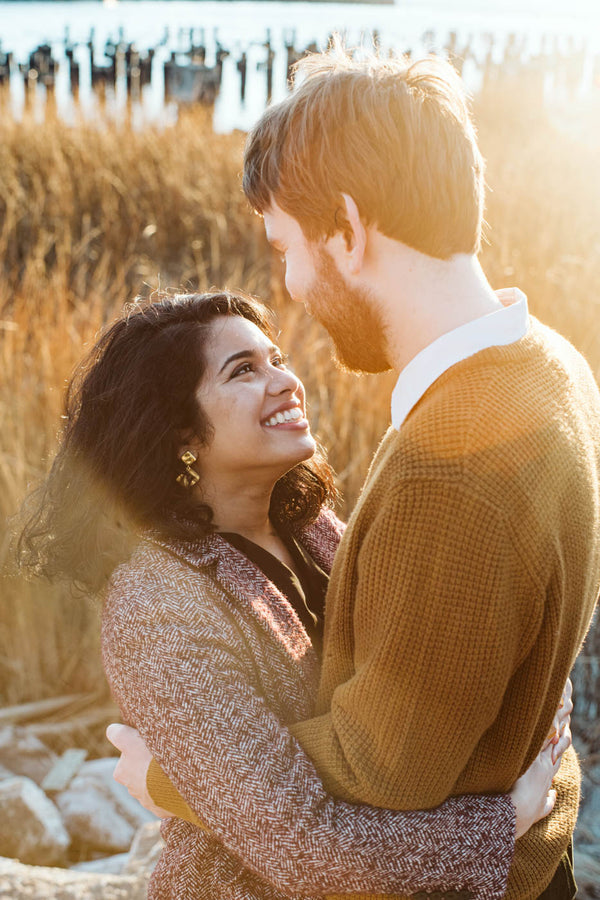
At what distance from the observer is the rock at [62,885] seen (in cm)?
247

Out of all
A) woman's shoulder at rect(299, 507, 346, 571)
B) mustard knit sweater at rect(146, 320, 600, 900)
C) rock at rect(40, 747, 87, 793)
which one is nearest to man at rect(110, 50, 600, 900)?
mustard knit sweater at rect(146, 320, 600, 900)

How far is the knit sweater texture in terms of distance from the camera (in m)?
1.21

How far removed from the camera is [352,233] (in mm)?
1470

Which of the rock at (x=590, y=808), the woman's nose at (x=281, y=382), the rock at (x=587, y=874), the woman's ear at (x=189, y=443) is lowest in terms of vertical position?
the rock at (x=590, y=808)

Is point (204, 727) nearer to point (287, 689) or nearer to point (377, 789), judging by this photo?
point (287, 689)

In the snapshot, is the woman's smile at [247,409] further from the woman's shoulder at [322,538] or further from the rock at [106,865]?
the rock at [106,865]

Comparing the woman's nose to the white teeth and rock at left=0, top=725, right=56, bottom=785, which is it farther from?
rock at left=0, top=725, right=56, bottom=785

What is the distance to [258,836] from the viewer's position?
4.86ft

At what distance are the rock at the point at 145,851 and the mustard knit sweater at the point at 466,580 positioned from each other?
4.95ft

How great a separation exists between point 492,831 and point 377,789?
0.26m

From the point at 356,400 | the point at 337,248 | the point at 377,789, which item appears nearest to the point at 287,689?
the point at 377,789

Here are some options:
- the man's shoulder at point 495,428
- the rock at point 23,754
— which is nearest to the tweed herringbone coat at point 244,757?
the man's shoulder at point 495,428

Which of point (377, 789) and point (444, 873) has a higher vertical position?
point (377, 789)

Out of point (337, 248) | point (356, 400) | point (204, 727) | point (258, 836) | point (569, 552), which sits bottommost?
point (356, 400)
